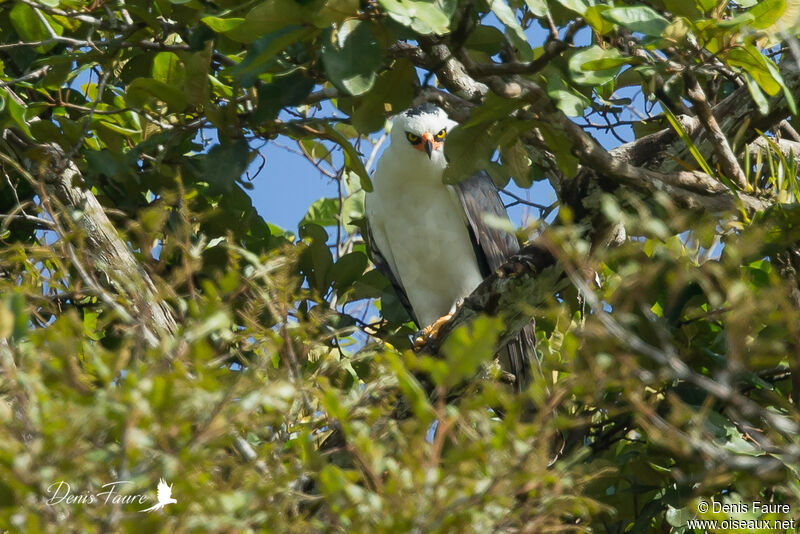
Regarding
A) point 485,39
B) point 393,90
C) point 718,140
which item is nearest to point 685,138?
point 718,140

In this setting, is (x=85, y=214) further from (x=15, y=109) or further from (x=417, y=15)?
(x=417, y=15)

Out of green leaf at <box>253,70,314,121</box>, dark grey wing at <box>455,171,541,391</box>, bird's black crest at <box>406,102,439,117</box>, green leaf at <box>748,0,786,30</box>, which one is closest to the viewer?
green leaf at <box>748,0,786,30</box>

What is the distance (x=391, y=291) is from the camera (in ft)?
12.9

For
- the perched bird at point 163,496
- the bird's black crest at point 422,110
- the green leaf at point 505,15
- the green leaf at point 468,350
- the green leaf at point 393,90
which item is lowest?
the green leaf at point 468,350

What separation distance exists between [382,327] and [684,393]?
1.40 metres

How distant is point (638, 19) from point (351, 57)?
648 millimetres

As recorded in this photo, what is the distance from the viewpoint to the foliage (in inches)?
50.0

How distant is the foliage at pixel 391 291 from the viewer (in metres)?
1.27

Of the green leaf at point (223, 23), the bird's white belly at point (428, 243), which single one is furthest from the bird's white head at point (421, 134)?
the green leaf at point (223, 23)

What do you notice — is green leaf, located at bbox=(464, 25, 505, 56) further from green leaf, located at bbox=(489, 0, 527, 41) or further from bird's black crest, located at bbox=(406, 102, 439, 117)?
bird's black crest, located at bbox=(406, 102, 439, 117)

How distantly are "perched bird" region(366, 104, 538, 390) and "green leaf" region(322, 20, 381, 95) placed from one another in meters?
2.20

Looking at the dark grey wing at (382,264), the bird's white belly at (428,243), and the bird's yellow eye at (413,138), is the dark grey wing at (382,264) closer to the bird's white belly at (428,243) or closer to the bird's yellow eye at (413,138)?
the bird's white belly at (428,243)

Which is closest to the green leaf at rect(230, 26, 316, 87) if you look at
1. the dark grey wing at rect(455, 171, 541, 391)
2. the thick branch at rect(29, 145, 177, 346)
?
the thick branch at rect(29, 145, 177, 346)

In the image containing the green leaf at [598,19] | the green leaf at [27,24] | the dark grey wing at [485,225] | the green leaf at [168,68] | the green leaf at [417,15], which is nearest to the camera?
the green leaf at [417,15]
